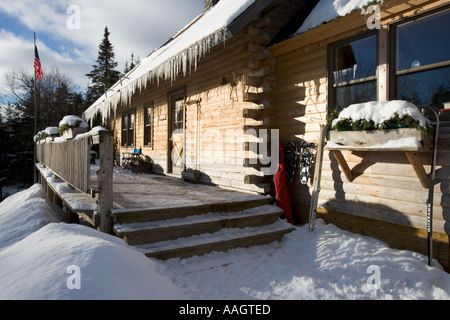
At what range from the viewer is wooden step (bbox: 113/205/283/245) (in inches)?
137

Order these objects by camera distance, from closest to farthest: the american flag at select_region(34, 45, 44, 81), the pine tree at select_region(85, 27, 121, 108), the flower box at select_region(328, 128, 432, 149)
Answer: the flower box at select_region(328, 128, 432, 149)
the american flag at select_region(34, 45, 44, 81)
the pine tree at select_region(85, 27, 121, 108)

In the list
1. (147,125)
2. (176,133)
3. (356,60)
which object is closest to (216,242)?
(356,60)

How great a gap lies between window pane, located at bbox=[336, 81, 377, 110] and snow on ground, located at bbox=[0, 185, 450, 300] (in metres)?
2.02

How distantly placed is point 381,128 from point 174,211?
291cm

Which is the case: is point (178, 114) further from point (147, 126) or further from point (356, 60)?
point (356, 60)

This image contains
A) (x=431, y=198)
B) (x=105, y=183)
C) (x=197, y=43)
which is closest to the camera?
(x=431, y=198)

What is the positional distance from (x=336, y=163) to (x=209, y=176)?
3.29 metres

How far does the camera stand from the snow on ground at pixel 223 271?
6.51 ft

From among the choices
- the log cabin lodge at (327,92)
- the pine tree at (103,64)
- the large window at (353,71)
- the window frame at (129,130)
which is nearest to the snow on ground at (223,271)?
the log cabin lodge at (327,92)

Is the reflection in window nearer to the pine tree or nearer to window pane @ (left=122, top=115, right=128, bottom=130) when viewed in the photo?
window pane @ (left=122, top=115, right=128, bottom=130)

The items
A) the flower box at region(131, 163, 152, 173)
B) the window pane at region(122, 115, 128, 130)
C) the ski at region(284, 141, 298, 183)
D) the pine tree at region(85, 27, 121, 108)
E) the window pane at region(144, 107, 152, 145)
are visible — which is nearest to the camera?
the ski at region(284, 141, 298, 183)

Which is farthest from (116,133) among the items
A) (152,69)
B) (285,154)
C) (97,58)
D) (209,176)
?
(97,58)

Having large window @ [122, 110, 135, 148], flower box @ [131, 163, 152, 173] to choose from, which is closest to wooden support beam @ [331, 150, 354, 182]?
flower box @ [131, 163, 152, 173]

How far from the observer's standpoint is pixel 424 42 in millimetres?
3633
